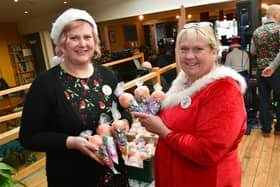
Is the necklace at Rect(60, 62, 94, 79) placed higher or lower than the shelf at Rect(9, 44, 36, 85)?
higher

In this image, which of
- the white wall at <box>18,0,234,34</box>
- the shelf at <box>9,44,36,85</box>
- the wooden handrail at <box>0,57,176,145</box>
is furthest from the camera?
the shelf at <box>9,44,36,85</box>

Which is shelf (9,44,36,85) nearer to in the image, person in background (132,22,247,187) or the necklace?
the necklace

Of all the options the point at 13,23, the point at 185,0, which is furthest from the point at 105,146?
the point at 13,23

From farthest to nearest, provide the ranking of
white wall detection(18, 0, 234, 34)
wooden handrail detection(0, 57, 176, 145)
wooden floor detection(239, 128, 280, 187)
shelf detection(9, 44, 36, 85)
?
shelf detection(9, 44, 36, 85) < white wall detection(18, 0, 234, 34) < wooden floor detection(239, 128, 280, 187) < wooden handrail detection(0, 57, 176, 145)

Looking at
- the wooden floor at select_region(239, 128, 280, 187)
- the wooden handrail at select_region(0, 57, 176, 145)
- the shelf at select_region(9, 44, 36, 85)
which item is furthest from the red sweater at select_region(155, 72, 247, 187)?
the shelf at select_region(9, 44, 36, 85)

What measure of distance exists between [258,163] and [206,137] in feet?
6.75

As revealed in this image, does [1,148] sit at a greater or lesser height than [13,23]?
lesser

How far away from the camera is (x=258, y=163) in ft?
8.86

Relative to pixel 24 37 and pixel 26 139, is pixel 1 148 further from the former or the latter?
pixel 24 37

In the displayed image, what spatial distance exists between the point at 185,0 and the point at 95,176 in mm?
6054

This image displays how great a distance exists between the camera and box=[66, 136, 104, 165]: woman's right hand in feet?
3.53

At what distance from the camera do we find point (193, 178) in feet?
3.51

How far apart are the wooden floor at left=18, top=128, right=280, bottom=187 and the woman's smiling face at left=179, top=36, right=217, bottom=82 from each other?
1.68 meters

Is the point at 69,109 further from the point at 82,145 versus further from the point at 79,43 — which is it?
the point at 79,43
